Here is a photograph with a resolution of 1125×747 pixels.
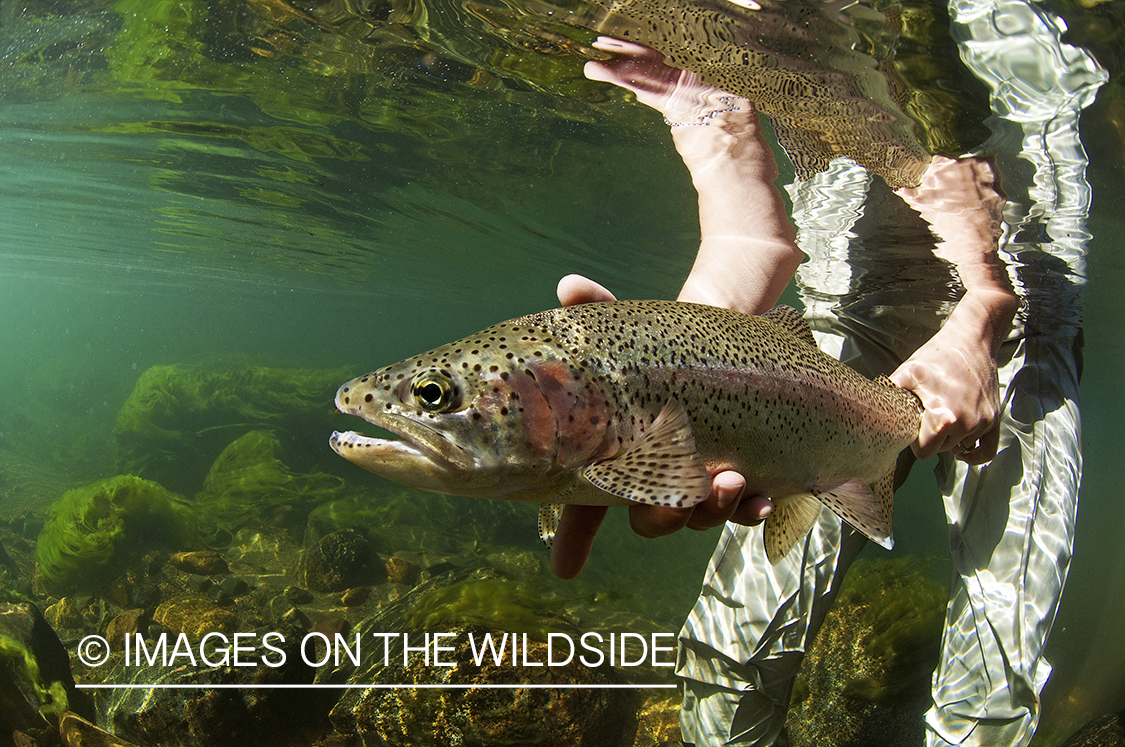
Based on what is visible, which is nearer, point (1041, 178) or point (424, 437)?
point (424, 437)

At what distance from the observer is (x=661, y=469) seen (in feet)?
6.68

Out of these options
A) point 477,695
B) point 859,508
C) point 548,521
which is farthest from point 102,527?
point 859,508

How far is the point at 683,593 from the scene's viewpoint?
15945 mm

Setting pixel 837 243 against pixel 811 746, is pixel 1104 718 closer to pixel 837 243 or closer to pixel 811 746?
pixel 811 746

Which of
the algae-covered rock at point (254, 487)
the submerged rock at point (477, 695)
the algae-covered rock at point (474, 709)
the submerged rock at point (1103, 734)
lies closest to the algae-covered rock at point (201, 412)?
the algae-covered rock at point (254, 487)

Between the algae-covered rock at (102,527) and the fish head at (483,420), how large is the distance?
1387 cm

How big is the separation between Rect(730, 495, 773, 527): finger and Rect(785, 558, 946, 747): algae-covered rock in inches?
268

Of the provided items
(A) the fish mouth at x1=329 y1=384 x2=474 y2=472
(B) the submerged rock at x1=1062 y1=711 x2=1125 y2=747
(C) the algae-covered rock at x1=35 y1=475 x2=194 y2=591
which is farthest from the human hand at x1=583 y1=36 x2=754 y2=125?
(C) the algae-covered rock at x1=35 y1=475 x2=194 y2=591

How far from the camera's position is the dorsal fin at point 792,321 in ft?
9.70

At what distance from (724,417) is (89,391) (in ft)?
204

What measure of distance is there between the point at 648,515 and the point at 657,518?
44 millimetres

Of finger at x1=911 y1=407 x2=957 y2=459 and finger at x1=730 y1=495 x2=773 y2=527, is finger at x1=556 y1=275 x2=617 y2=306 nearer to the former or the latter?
finger at x1=730 y1=495 x2=773 y2=527

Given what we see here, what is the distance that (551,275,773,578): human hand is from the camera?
2.37 meters

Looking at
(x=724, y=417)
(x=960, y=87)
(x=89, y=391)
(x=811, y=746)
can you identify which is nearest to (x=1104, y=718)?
(x=811, y=746)
